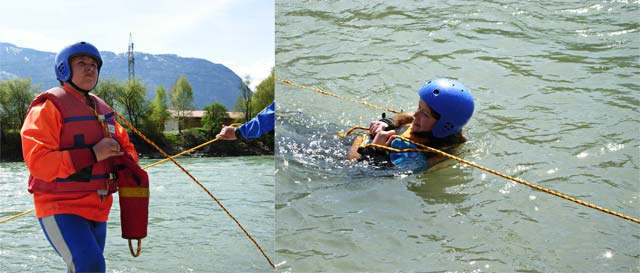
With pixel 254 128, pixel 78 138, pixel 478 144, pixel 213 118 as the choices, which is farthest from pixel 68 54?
pixel 213 118

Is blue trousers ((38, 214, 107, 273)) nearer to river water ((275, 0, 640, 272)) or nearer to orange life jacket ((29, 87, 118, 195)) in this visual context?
orange life jacket ((29, 87, 118, 195))

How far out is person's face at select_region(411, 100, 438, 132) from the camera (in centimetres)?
435

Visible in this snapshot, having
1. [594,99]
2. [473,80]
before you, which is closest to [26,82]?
[473,80]

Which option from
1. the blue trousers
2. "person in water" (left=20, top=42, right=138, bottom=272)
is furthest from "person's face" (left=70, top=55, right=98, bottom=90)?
the blue trousers

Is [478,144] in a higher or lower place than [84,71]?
lower

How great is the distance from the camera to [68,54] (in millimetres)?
2447

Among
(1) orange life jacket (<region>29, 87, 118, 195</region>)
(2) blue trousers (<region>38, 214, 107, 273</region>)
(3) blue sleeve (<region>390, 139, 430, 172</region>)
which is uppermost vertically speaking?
(1) orange life jacket (<region>29, 87, 118, 195</region>)

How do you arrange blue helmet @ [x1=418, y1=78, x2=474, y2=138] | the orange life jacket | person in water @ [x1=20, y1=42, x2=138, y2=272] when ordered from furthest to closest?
1. blue helmet @ [x1=418, y1=78, x2=474, y2=138]
2. the orange life jacket
3. person in water @ [x1=20, y1=42, x2=138, y2=272]

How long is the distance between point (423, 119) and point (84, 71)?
9.03 feet

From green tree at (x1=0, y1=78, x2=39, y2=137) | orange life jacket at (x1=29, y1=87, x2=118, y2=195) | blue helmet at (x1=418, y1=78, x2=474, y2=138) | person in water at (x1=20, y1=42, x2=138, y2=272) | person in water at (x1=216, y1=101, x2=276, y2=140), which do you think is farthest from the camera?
green tree at (x1=0, y1=78, x2=39, y2=137)

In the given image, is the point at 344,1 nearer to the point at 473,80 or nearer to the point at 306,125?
the point at 473,80

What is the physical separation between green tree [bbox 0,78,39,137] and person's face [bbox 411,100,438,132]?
1895 centimetres

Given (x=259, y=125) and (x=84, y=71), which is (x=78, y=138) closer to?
(x=84, y=71)

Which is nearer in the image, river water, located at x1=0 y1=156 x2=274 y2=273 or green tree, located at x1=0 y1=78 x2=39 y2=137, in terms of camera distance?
river water, located at x1=0 y1=156 x2=274 y2=273
